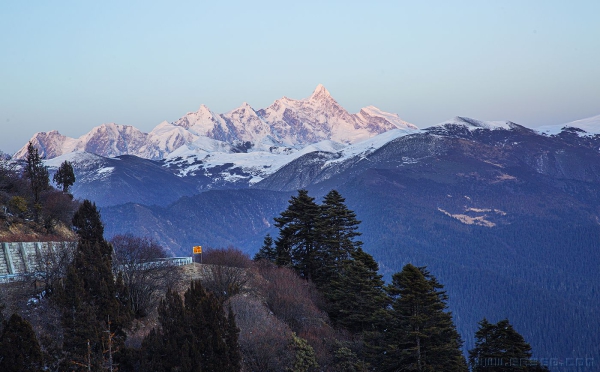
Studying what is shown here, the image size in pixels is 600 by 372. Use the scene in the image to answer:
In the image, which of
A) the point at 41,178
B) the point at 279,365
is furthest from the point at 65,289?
the point at 41,178

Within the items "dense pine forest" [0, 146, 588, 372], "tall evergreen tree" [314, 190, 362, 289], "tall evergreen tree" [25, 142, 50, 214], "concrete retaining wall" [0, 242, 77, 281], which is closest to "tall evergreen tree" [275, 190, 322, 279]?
"dense pine forest" [0, 146, 588, 372]

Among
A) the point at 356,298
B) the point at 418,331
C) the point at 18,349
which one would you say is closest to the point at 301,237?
the point at 356,298

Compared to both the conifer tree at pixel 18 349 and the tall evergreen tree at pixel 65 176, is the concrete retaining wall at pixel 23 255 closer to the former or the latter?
the conifer tree at pixel 18 349

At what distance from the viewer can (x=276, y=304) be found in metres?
50.5

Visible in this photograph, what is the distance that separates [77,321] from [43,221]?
28.2m

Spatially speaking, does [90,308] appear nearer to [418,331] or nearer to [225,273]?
[225,273]

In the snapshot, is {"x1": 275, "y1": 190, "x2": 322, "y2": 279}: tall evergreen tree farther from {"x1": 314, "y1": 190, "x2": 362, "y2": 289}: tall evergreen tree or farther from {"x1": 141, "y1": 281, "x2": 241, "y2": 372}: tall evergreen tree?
{"x1": 141, "y1": 281, "x2": 241, "y2": 372}: tall evergreen tree

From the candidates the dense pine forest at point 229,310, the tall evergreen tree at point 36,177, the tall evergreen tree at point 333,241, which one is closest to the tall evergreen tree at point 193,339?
the dense pine forest at point 229,310

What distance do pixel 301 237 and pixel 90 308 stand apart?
122ft

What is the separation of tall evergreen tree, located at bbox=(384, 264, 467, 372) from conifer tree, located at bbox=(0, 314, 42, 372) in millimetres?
22383

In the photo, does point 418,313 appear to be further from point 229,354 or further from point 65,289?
point 65,289

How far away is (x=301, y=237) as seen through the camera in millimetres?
69500

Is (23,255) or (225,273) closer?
(23,255)

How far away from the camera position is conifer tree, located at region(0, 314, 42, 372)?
1117 inches
